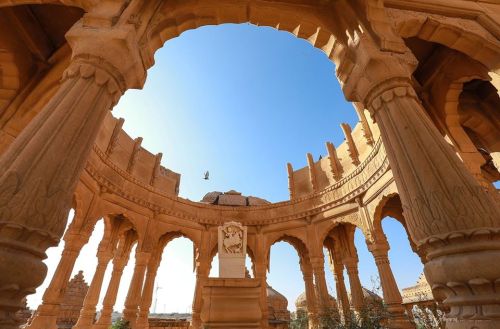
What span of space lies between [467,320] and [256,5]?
4.46m

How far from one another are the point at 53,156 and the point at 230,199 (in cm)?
1617

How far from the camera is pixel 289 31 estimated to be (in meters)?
4.23

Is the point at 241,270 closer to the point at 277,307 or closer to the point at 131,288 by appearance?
the point at 131,288

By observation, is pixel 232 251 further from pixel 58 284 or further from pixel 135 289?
pixel 135 289

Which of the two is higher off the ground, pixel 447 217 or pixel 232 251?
pixel 232 251

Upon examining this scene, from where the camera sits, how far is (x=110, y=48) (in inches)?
108

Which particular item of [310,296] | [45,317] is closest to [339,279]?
[310,296]

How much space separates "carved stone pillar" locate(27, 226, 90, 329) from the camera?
7.60m

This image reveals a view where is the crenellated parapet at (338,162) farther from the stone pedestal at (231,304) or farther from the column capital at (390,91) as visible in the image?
the stone pedestal at (231,304)

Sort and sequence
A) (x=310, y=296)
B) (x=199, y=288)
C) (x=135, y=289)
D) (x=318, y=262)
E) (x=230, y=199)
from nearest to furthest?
(x=135, y=289) < (x=318, y=262) < (x=199, y=288) < (x=310, y=296) < (x=230, y=199)

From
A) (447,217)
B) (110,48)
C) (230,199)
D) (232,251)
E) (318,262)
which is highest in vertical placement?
(230,199)

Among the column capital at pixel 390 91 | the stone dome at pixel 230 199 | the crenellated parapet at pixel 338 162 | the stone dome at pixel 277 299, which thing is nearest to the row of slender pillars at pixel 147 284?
the crenellated parapet at pixel 338 162

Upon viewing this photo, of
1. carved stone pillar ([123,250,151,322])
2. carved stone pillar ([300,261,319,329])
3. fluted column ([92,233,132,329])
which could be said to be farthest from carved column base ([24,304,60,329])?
carved stone pillar ([300,261,319,329])

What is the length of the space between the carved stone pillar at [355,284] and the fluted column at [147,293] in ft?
29.6
